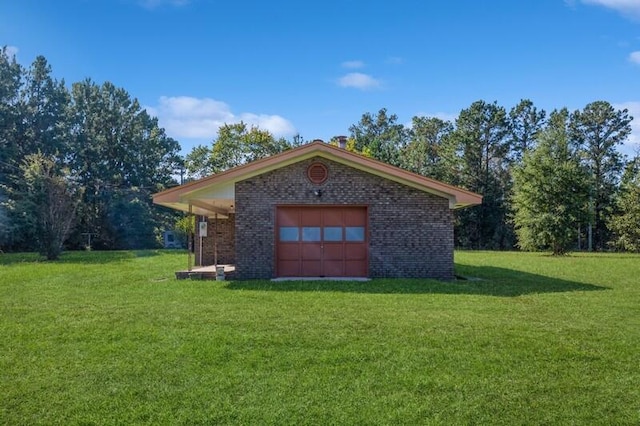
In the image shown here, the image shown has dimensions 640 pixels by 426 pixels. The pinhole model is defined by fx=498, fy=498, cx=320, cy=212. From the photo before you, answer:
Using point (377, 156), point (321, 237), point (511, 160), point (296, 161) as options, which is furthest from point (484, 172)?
point (296, 161)

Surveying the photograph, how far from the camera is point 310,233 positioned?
49.2ft

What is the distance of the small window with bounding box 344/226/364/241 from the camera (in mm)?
14938

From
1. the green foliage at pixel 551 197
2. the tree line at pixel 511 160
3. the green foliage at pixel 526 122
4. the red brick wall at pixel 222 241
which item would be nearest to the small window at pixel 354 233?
the red brick wall at pixel 222 241

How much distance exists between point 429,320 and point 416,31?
434 inches

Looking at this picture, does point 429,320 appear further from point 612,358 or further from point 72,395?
point 72,395

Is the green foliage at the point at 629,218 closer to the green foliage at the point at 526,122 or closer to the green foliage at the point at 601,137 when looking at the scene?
the green foliage at the point at 601,137

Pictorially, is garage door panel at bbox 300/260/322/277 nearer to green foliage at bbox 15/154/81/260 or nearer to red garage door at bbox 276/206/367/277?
red garage door at bbox 276/206/367/277

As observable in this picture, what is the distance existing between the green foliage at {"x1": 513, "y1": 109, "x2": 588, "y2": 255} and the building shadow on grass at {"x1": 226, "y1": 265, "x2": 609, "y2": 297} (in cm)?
1893

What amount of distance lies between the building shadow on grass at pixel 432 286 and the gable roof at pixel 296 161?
2.59m

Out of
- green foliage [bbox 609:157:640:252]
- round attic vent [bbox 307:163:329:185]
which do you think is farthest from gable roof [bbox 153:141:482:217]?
green foliage [bbox 609:157:640:252]

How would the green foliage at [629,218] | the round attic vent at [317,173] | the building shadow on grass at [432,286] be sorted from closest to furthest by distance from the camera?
the building shadow on grass at [432,286] < the round attic vent at [317,173] < the green foliage at [629,218]

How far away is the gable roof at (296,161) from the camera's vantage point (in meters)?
14.3

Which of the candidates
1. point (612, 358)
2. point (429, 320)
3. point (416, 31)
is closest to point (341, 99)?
point (416, 31)

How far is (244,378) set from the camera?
558 centimetres
